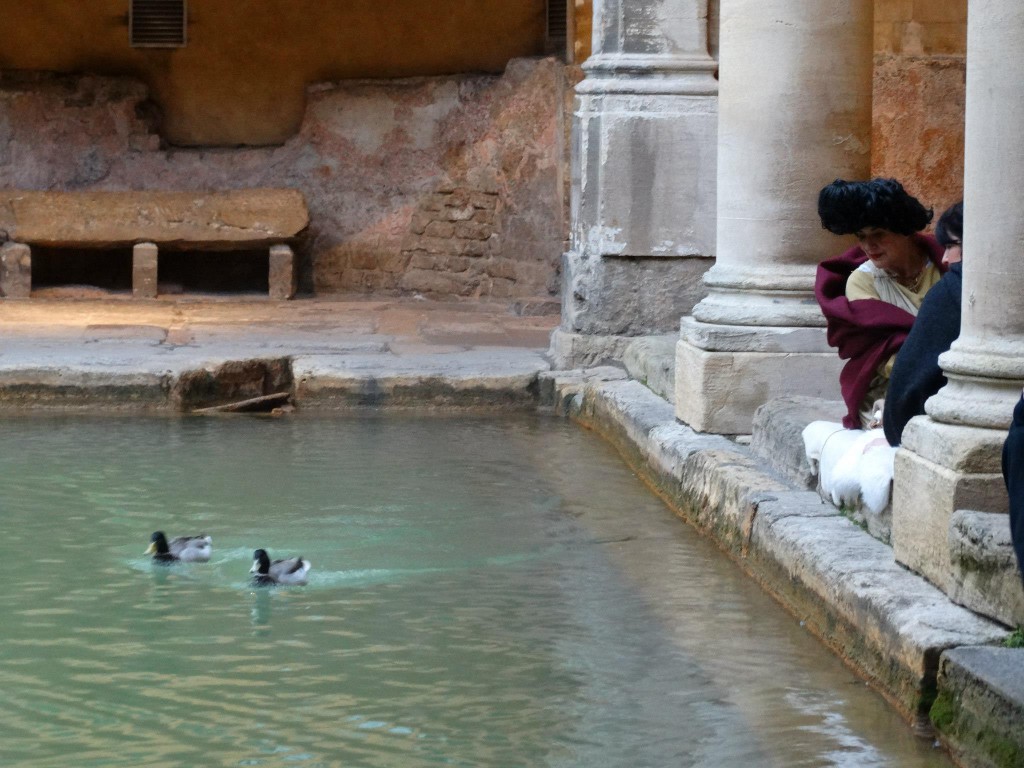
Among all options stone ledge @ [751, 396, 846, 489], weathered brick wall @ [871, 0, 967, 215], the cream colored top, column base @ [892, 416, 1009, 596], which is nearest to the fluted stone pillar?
column base @ [892, 416, 1009, 596]

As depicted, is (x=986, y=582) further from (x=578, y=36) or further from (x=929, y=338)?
(x=578, y=36)

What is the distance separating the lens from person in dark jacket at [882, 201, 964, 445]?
14.4 feet

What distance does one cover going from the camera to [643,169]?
8.38 m

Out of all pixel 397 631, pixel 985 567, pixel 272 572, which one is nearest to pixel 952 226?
pixel 985 567

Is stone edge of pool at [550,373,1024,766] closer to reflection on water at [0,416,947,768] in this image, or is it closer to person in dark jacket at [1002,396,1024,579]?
reflection on water at [0,416,947,768]

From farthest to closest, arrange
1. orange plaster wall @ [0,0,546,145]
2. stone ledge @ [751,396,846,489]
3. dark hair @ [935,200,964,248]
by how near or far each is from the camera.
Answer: orange plaster wall @ [0,0,546,145] < stone ledge @ [751,396,846,489] < dark hair @ [935,200,964,248]

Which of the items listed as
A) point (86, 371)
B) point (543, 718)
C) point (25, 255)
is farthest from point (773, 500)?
point (25, 255)

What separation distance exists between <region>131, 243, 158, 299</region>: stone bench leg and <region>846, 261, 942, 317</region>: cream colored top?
26.6 ft

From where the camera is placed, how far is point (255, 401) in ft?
27.6

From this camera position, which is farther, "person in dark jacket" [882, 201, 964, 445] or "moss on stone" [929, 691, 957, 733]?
"person in dark jacket" [882, 201, 964, 445]

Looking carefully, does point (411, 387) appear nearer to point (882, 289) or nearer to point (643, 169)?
point (643, 169)

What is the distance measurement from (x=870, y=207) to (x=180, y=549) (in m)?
2.26

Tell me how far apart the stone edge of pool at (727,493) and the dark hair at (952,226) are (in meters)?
0.80

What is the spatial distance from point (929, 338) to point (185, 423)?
14.4 ft
